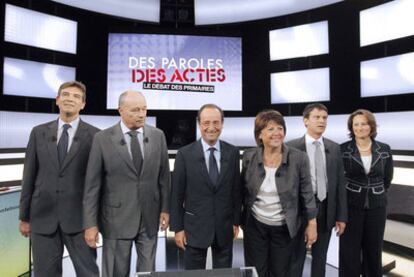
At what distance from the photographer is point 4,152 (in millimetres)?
3908

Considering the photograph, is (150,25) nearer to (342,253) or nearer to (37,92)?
(37,92)

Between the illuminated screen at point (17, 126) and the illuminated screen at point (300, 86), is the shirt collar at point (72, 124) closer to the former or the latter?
the illuminated screen at point (17, 126)

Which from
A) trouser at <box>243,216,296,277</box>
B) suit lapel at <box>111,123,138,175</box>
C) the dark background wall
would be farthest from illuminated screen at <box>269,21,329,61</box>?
suit lapel at <box>111,123,138,175</box>

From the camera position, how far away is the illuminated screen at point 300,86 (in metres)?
4.83

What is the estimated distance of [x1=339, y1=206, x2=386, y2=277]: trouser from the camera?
2508mm

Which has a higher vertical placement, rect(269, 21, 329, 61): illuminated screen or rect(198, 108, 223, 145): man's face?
rect(269, 21, 329, 61): illuminated screen

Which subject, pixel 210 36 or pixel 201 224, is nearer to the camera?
pixel 201 224

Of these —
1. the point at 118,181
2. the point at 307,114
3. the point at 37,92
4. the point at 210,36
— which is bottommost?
the point at 118,181

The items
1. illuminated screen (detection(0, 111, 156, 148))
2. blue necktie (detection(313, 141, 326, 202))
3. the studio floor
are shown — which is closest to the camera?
blue necktie (detection(313, 141, 326, 202))

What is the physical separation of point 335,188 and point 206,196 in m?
1.09

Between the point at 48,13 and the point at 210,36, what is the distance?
2444 mm

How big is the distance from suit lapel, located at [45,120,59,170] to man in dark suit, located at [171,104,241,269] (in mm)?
789

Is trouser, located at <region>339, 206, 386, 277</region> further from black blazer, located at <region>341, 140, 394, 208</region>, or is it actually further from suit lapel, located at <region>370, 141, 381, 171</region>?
suit lapel, located at <region>370, 141, 381, 171</region>

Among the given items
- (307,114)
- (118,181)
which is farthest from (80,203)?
(307,114)
